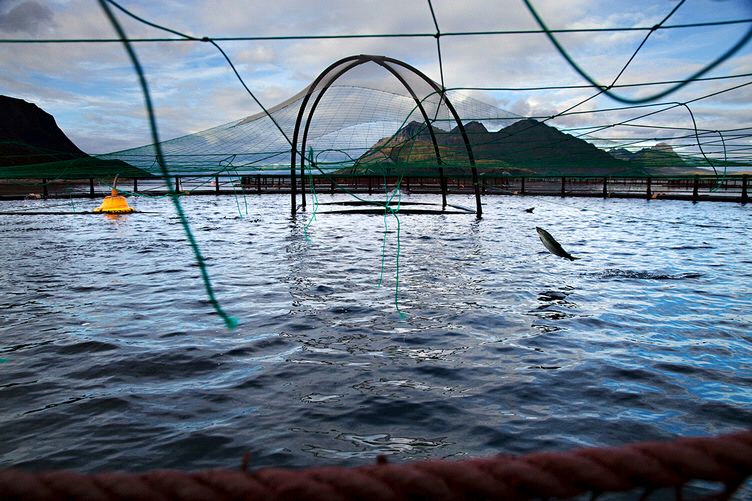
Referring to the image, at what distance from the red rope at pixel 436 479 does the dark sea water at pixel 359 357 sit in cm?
229

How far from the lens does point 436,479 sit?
1.01 m

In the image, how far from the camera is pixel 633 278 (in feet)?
27.7

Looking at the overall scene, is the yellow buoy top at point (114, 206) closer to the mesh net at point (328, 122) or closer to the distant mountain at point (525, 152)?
the mesh net at point (328, 122)

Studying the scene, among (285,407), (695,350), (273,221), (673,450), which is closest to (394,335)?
(285,407)

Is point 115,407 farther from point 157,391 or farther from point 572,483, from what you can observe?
point 572,483

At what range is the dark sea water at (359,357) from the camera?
3.48 m

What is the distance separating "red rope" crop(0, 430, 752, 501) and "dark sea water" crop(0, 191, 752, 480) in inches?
90.3

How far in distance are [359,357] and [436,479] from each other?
398 cm

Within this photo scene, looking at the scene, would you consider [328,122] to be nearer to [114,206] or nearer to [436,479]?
[114,206]

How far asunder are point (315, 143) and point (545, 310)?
53.0ft

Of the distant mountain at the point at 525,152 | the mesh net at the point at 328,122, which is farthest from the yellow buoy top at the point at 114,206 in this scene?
the distant mountain at the point at 525,152

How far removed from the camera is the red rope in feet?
3.18

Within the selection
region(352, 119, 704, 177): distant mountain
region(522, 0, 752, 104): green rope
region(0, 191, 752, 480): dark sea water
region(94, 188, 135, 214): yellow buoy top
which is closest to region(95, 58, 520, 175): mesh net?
region(352, 119, 704, 177): distant mountain

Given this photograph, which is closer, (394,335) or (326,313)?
(394,335)
